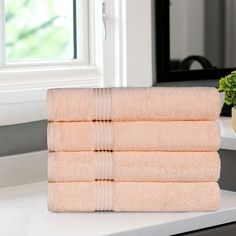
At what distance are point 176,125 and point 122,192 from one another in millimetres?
182

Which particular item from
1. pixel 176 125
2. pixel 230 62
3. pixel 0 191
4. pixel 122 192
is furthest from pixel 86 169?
pixel 230 62

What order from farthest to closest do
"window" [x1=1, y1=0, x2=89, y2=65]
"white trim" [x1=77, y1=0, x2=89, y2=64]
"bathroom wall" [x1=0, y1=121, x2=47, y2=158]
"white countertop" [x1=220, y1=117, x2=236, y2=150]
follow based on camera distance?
"white trim" [x1=77, y1=0, x2=89, y2=64] → "window" [x1=1, y1=0, x2=89, y2=65] → "bathroom wall" [x1=0, y1=121, x2=47, y2=158] → "white countertop" [x1=220, y1=117, x2=236, y2=150]

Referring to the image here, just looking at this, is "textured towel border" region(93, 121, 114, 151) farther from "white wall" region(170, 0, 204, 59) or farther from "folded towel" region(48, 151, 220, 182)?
"white wall" region(170, 0, 204, 59)

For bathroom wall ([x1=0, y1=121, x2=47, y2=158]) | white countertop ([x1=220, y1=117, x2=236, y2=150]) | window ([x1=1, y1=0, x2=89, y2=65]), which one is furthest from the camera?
window ([x1=1, y1=0, x2=89, y2=65])

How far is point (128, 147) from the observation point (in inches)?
51.1

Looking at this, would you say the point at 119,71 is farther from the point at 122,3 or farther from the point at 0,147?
the point at 0,147

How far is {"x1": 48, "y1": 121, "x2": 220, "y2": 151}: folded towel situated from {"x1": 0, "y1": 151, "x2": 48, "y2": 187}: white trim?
1.21ft

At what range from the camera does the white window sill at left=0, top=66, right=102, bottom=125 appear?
1.66m

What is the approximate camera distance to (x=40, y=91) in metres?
1.73

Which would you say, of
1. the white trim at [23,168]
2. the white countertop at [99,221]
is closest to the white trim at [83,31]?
the white trim at [23,168]

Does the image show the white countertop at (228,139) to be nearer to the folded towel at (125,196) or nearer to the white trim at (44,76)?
the folded towel at (125,196)

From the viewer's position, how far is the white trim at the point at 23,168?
163 cm

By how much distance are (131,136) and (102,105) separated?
0.09m

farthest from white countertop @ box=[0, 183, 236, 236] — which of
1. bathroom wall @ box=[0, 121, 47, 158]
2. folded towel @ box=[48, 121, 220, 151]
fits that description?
bathroom wall @ box=[0, 121, 47, 158]
